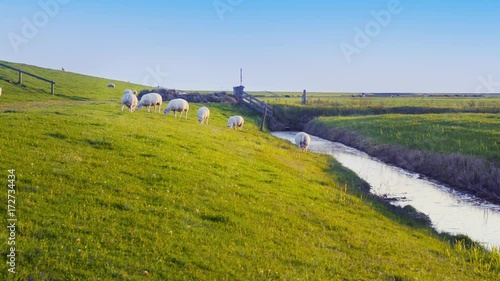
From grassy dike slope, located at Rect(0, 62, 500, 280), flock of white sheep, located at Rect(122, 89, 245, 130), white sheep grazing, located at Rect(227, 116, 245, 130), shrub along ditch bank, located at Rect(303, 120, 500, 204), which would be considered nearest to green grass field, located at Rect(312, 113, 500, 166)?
shrub along ditch bank, located at Rect(303, 120, 500, 204)

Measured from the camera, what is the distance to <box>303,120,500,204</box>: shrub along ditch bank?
22.7 m

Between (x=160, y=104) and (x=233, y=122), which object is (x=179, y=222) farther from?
(x=233, y=122)

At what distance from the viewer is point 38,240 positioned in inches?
323

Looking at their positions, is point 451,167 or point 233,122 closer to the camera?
point 451,167

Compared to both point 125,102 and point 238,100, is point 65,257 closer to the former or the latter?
point 125,102

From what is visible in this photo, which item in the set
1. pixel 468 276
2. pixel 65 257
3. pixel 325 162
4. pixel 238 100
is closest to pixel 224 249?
pixel 65 257

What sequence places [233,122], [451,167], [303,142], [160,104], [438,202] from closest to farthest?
[438,202] < [451,167] < [303,142] < [160,104] < [233,122]

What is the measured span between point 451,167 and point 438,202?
5586 millimetres

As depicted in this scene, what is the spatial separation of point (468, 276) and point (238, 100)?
53.5m

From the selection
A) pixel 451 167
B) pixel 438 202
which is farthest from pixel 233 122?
pixel 438 202

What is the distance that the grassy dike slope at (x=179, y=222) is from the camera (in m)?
8.34

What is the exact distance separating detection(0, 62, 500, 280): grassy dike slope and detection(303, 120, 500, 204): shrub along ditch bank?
8891 mm

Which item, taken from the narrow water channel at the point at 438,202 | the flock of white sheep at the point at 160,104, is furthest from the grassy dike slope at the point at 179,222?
the flock of white sheep at the point at 160,104

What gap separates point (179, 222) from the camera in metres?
10.2
